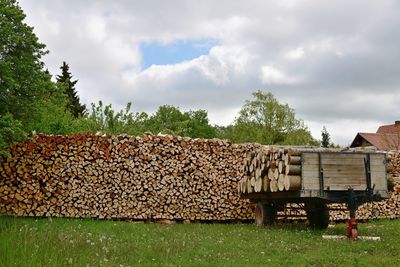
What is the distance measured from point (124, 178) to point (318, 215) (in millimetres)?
5699

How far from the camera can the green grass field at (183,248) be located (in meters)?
7.33

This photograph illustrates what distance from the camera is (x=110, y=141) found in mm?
15961

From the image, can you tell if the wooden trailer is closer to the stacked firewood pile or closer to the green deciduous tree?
the stacked firewood pile

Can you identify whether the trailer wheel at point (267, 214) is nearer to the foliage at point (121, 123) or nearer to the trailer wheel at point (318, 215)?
the trailer wheel at point (318, 215)

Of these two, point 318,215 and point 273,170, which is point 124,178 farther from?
point 318,215

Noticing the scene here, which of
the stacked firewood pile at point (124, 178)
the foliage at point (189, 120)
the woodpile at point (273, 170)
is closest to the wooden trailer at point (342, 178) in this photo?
the woodpile at point (273, 170)

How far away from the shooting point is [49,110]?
2016 centimetres

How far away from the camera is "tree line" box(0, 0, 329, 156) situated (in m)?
13.6

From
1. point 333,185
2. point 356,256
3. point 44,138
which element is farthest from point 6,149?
point 356,256

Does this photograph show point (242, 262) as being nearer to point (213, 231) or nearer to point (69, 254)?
point (69, 254)

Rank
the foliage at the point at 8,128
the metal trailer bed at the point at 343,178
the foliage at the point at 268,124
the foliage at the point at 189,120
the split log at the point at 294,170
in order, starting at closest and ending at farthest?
the metal trailer bed at the point at 343,178 < the split log at the point at 294,170 < the foliage at the point at 8,128 < the foliage at the point at 268,124 < the foliage at the point at 189,120

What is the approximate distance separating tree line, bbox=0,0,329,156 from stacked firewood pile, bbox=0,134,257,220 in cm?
113

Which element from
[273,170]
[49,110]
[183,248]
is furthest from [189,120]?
[183,248]

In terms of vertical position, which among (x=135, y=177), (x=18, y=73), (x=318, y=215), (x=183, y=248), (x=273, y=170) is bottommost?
(x=183, y=248)
